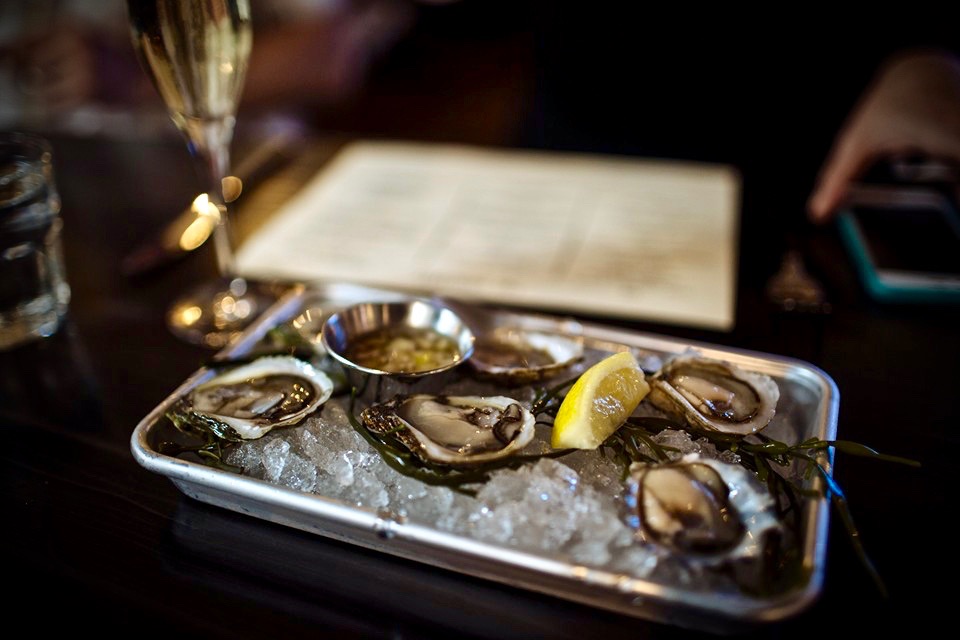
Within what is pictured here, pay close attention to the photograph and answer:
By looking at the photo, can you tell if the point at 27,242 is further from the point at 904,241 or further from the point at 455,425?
the point at 904,241

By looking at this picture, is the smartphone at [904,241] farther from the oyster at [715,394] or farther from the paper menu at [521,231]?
the oyster at [715,394]

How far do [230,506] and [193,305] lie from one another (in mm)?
511

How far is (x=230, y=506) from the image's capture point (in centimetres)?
72

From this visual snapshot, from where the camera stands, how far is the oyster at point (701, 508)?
1.94 feet

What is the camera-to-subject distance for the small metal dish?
841 mm

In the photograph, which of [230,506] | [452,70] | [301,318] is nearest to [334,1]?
[452,70]

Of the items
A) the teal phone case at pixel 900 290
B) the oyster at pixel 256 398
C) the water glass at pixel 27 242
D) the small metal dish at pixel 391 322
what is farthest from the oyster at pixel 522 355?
the water glass at pixel 27 242

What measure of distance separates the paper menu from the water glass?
311 millimetres

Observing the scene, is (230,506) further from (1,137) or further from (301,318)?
(1,137)

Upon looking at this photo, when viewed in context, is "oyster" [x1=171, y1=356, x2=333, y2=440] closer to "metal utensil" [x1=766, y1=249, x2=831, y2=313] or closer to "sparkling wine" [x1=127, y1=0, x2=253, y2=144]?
"sparkling wine" [x1=127, y1=0, x2=253, y2=144]

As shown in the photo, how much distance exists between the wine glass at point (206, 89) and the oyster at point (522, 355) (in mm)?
416

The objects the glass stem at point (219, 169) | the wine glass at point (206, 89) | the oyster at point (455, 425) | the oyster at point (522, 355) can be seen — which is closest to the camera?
the oyster at point (455, 425)

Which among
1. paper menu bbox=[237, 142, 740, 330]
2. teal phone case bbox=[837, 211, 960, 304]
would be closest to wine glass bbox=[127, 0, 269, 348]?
paper menu bbox=[237, 142, 740, 330]

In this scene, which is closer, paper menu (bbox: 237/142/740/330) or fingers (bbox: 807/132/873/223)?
paper menu (bbox: 237/142/740/330)
